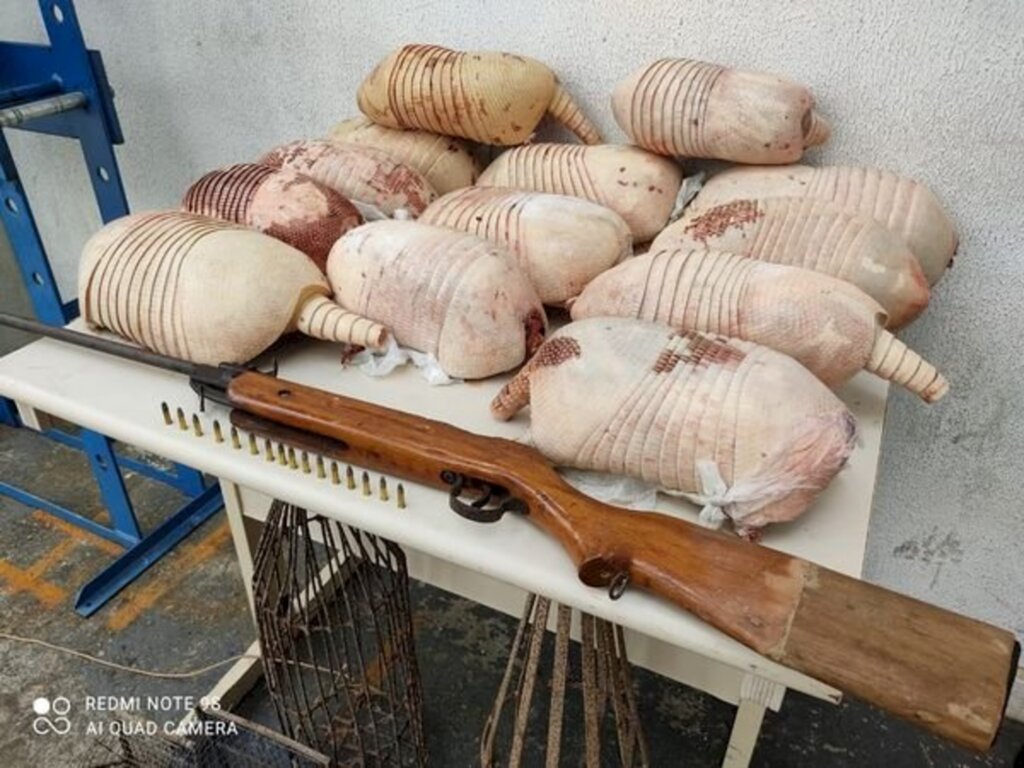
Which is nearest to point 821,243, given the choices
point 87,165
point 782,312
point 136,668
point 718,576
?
point 782,312

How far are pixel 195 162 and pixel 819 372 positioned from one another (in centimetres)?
109

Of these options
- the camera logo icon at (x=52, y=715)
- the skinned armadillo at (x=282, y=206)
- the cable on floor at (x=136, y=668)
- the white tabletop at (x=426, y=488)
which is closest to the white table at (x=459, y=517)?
the white tabletop at (x=426, y=488)

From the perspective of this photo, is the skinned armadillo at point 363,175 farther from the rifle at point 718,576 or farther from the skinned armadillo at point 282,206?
the rifle at point 718,576

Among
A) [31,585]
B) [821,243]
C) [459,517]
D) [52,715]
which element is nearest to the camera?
[459,517]

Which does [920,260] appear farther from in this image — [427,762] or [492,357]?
[427,762]

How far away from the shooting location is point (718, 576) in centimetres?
46

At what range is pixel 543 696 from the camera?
1.13 m

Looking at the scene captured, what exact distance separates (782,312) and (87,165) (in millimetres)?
1010

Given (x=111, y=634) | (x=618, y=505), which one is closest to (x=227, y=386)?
(x=618, y=505)

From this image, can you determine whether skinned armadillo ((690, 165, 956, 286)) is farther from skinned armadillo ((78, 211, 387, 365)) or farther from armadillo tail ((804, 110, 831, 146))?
skinned armadillo ((78, 211, 387, 365))

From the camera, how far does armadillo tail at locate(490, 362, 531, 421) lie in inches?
24.0

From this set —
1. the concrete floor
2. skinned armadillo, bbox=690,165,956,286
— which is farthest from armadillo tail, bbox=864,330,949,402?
the concrete floor

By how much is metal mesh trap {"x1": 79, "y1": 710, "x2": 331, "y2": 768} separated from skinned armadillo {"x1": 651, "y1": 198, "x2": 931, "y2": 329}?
0.70 metres

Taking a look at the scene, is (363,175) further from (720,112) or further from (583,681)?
(583,681)
